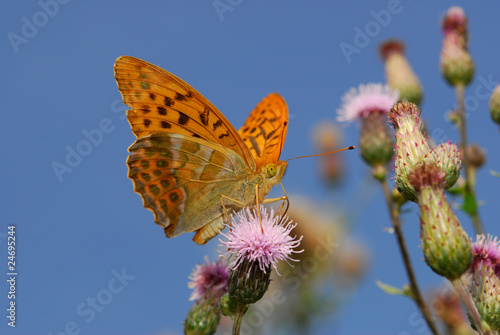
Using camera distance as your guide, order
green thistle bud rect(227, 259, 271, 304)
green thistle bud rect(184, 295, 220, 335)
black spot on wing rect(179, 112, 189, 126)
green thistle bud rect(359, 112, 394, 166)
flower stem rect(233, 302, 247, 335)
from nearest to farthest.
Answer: flower stem rect(233, 302, 247, 335), green thistle bud rect(227, 259, 271, 304), green thistle bud rect(184, 295, 220, 335), black spot on wing rect(179, 112, 189, 126), green thistle bud rect(359, 112, 394, 166)

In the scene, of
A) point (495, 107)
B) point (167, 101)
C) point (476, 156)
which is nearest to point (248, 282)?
point (167, 101)

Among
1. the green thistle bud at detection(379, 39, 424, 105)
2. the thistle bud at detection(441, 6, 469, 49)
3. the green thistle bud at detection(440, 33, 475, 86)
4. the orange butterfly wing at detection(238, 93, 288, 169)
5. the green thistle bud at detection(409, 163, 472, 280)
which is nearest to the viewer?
the green thistle bud at detection(409, 163, 472, 280)

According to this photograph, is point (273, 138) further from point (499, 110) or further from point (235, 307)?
point (499, 110)


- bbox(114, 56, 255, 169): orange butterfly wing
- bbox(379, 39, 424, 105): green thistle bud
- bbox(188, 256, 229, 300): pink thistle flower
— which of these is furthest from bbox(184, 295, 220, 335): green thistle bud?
bbox(379, 39, 424, 105): green thistle bud

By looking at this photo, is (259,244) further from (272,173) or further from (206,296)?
(206,296)

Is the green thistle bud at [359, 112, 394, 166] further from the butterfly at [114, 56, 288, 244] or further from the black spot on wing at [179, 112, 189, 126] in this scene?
the black spot on wing at [179, 112, 189, 126]

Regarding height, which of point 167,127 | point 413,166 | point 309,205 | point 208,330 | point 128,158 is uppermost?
point 309,205

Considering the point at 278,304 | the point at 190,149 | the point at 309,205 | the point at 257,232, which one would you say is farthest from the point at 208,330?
the point at 309,205
